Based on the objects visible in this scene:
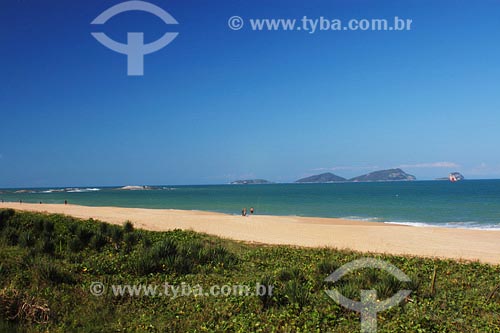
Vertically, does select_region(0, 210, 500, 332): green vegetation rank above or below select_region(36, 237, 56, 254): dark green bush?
below

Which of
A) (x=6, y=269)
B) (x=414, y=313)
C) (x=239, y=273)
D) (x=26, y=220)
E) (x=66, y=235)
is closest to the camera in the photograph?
(x=414, y=313)

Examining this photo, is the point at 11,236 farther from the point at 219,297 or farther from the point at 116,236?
the point at 219,297

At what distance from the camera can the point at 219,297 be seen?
332 inches

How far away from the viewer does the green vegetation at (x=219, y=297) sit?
22.8 ft

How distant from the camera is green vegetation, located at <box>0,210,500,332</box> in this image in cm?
694

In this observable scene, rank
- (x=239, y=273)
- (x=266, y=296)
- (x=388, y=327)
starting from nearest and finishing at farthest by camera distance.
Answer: (x=388, y=327)
(x=266, y=296)
(x=239, y=273)

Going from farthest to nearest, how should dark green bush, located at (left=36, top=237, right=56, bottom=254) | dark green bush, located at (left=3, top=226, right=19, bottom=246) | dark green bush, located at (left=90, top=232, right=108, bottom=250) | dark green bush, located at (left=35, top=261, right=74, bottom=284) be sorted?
dark green bush, located at (left=3, top=226, right=19, bottom=246) → dark green bush, located at (left=90, top=232, right=108, bottom=250) → dark green bush, located at (left=36, top=237, right=56, bottom=254) → dark green bush, located at (left=35, top=261, right=74, bottom=284)

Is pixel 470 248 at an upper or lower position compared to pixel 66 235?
lower

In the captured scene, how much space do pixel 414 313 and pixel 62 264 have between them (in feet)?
29.3

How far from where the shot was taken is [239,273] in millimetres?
10688

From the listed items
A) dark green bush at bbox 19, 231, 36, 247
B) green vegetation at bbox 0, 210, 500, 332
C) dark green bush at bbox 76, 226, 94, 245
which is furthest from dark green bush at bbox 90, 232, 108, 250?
dark green bush at bbox 19, 231, 36, 247

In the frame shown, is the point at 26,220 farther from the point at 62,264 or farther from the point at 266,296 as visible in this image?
the point at 266,296

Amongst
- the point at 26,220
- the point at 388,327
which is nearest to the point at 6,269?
the point at 388,327

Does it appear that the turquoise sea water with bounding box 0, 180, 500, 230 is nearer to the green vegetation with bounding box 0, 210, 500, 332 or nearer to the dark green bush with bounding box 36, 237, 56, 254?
the green vegetation with bounding box 0, 210, 500, 332
